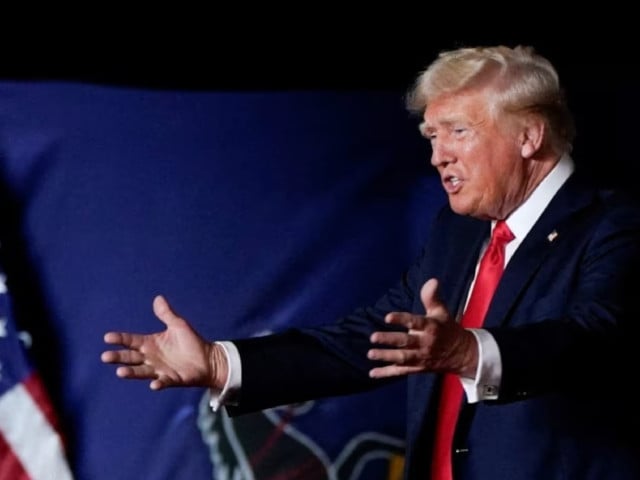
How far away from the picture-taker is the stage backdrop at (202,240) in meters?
2.63

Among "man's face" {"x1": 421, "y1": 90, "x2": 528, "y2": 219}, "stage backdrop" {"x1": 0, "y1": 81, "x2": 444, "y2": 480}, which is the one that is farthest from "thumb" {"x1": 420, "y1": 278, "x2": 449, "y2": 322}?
"stage backdrop" {"x1": 0, "y1": 81, "x2": 444, "y2": 480}

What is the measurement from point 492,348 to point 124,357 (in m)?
0.51

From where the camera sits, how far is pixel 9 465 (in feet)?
8.46

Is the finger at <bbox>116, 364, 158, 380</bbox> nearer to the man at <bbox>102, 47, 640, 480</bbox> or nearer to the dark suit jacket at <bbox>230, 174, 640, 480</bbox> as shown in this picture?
the man at <bbox>102, 47, 640, 480</bbox>

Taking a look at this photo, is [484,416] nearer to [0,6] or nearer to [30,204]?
[30,204]

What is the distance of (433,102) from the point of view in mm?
2441

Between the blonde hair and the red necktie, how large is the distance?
197 millimetres

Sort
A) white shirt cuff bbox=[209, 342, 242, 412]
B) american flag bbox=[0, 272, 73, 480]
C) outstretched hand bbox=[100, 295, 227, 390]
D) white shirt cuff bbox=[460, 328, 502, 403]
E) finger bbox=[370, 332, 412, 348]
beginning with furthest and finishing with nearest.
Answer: american flag bbox=[0, 272, 73, 480]
white shirt cuff bbox=[209, 342, 242, 412]
outstretched hand bbox=[100, 295, 227, 390]
white shirt cuff bbox=[460, 328, 502, 403]
finger bbox=[370, 332, 412, 348]

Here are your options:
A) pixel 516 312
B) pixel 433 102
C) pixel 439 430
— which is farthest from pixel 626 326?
pixel 433 102

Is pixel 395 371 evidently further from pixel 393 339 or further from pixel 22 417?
pixel 22 417

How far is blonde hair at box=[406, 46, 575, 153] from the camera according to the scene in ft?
7.82

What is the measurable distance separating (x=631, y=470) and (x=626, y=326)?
253 mm

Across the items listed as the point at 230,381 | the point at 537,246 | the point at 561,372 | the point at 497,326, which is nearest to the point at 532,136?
the point at 537,246

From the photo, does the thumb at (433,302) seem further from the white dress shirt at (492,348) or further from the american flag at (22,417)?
the american flag at (22,417)
